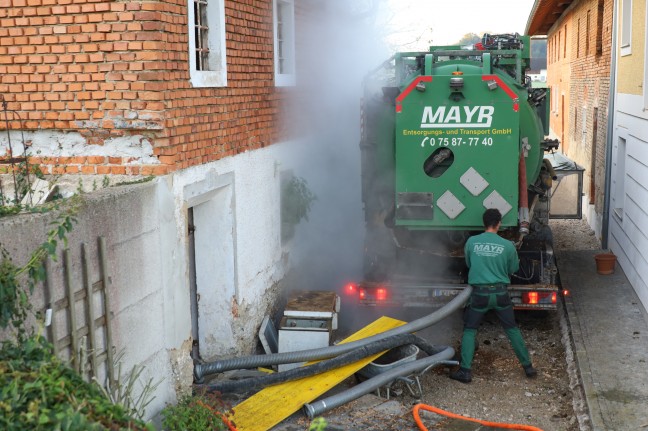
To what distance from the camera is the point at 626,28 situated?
1231cm

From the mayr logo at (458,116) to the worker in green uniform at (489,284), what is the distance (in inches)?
39.3

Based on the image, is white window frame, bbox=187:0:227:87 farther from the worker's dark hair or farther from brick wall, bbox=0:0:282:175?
the worker's dark hair

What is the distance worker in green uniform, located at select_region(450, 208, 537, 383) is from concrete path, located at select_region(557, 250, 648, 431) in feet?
2.49

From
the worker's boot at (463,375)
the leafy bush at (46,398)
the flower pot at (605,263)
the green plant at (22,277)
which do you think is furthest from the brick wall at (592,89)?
the leafy bush at (46,398)

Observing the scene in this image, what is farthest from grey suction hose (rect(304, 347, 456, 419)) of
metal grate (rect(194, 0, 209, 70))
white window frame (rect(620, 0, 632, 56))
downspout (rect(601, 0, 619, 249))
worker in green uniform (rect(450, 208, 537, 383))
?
downspout (rect(601, 0, 619, 249))

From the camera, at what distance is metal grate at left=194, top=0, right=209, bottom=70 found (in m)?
7.50

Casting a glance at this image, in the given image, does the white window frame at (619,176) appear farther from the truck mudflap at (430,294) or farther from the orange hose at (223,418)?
the orange hose at (223,418)

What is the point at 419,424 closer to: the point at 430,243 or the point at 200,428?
the point at 200,428

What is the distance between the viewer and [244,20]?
27.6 ft

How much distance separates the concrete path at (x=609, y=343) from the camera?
665 cm

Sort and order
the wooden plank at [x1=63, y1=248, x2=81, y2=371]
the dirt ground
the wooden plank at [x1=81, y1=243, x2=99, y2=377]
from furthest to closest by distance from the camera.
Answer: the dirt ground
the wooden plank at [x1=81, y1=243, x2=99, y2=377]
the wooden plank at [x1=63, y1=248, x2=81, y2=371]

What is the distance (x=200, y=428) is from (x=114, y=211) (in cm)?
178

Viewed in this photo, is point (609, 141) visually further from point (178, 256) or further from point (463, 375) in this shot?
point (178, 256)

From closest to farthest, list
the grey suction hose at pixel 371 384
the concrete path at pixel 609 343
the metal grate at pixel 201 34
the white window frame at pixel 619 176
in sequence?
the concrete path at pixel 609 343 < the grey suction hose at pixel 371 384 < the metal grate at pixel 201 34 < the white window frame at pixel 619 176
